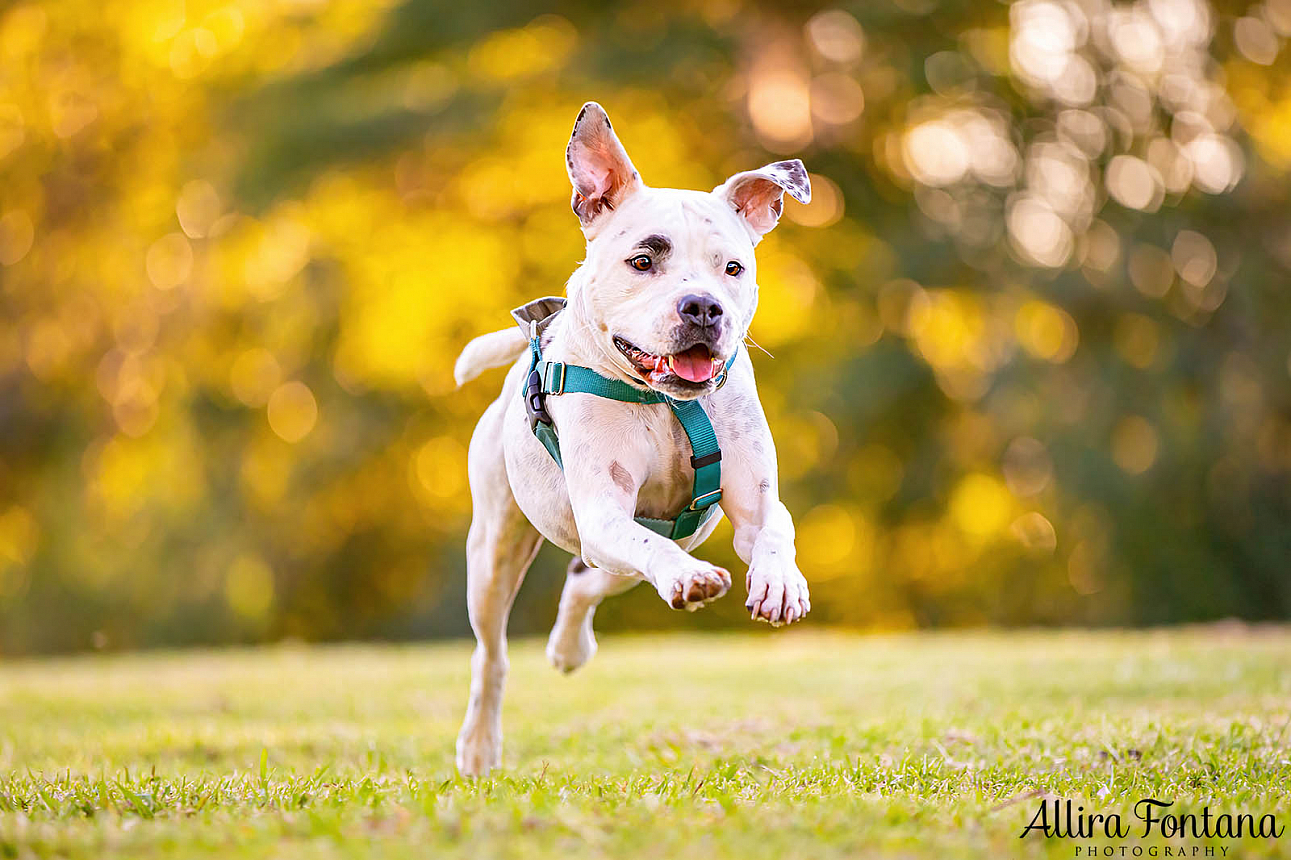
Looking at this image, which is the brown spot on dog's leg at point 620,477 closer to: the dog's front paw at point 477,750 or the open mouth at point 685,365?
the open mouth at point 685,365

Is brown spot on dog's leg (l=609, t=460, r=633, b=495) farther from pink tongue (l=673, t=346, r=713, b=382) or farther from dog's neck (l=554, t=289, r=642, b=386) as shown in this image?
pink tongue (l=673, t=346, r=713, b=382)

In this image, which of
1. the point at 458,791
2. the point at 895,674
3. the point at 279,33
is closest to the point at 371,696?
the point at 895,674

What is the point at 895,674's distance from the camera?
9.55 metres

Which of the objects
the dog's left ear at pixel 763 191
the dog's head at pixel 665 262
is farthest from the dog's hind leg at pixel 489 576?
the dog's left ear at pixel 763 191

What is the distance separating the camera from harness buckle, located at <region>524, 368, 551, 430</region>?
14.8 feet

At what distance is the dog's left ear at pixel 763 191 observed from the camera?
4.52m

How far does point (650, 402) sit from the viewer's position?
4.37 m

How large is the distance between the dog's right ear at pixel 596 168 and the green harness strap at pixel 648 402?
0.53 metres

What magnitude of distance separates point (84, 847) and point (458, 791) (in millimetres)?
1179

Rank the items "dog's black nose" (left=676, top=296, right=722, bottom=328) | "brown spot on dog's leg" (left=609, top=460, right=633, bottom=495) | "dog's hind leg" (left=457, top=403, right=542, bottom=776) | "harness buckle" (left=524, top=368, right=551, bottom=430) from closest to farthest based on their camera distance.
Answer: "dog's black nose" (left=676, top=296, right=722, bottom=328) < "brown spot on dog's leg" (left=609, top=460, right=633, bottom=495) < "harness buckle" (left=524, top=368, right=551, bottom=430) < "dog's hind leg" (left=457, top=403, right=542, bottom=776)

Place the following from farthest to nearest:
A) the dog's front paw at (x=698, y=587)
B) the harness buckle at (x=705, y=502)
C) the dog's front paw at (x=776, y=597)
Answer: the harness buckle at (x=705, y=502) → the dog's front paw at (x=776, y=597) → the dog's front paw at (x=698, y=587)

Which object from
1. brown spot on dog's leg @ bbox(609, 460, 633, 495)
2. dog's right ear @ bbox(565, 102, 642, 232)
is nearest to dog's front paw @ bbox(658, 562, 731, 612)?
brown spot on dog's leg @ bbox(609, 460, 633, 495)

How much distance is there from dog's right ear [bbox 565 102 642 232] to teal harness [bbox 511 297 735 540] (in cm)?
52

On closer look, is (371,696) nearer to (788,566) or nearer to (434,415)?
(788,566)
